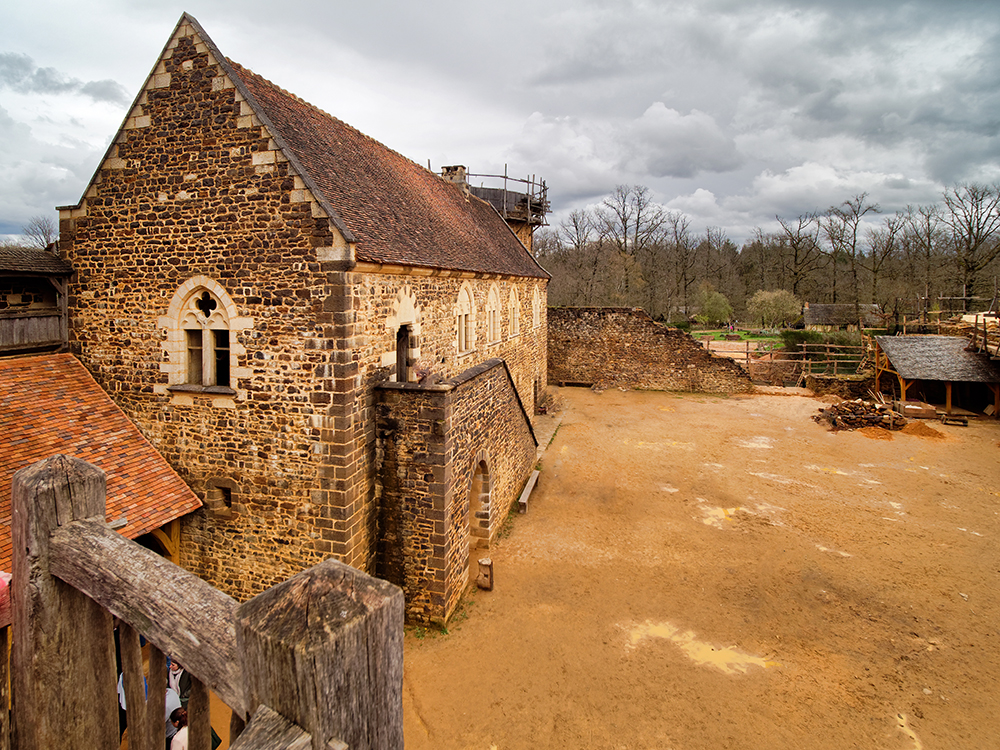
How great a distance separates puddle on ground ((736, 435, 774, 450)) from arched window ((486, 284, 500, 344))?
9.09m

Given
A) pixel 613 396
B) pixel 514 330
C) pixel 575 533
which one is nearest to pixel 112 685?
pixel 575 533

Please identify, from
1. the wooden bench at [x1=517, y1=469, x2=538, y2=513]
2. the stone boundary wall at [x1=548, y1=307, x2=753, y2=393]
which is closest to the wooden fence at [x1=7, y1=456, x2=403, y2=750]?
the wooden bench at [x1=517, y1=469, x2=538, y2=513]

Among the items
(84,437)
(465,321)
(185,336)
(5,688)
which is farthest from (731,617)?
(84,437)

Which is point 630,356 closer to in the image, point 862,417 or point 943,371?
point 862,417

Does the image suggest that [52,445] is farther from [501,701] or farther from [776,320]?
[776,320]

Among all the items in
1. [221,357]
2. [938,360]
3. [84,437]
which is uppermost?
[221,357]

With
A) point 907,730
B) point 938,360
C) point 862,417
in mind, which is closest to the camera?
point 907,730

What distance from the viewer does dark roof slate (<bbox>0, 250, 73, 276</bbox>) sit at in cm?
863

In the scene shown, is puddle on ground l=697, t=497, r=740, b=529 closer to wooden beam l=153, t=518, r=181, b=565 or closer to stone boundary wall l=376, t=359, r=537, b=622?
stone boundary wall l=376, t=359, r=537, b=622

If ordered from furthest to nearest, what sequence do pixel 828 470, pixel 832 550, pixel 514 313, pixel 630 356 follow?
1. pixel 630 356
2. pixel 514 313
3. pixel 828 470
4. pixel 832 550

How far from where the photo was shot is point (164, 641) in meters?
1.50

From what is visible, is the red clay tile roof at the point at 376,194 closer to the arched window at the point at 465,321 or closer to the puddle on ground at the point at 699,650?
the arched window at the point at 465,321

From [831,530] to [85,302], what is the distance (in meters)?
15.3

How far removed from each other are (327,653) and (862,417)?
24170 millimetres
